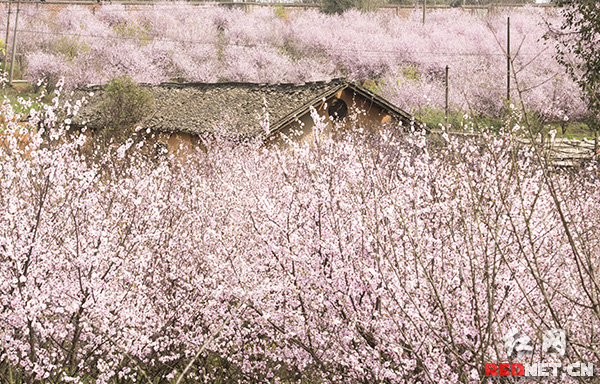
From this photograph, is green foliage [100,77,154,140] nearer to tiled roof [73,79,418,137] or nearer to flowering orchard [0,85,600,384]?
tiled roof [73,79,418,137]

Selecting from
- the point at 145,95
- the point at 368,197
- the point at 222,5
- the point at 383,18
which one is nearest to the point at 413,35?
the point at 383,18

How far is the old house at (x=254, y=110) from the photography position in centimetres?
1761

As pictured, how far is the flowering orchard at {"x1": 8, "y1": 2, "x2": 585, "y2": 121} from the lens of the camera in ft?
133

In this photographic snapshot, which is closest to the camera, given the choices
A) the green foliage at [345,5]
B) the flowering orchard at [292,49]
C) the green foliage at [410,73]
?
the green foliage at [410,73]

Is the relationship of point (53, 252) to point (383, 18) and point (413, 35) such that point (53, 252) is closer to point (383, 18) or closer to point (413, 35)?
point (413, 35)

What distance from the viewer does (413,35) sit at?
50.3 m

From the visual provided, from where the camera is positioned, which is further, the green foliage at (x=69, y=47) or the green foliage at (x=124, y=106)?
the green foliage at (x=69, y=47)

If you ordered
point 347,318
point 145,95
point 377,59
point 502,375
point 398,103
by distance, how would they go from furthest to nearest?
point 377,59 → point 398,103 → point 145,95 → point 347,318 → point 502,375

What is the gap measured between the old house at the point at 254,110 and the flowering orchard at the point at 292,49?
16.5m

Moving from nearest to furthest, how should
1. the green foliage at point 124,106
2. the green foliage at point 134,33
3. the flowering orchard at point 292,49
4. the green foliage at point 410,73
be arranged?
1. the green foliage at point 124,106
2. the green foliage at point 410,73
3. the flowering orchard at point 292,49
4. the green foliage at point 134,33

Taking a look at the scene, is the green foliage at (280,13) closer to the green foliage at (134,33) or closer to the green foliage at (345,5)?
the green foliage at (345,5)

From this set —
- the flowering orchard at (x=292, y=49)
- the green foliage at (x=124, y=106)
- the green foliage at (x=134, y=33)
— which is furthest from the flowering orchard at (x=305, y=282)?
the green foliage at (x=134, y=33)

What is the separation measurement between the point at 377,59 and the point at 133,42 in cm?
2146

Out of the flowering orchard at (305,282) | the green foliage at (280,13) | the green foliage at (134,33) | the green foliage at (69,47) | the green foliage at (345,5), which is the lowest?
the flowering orchard at (305,282)
